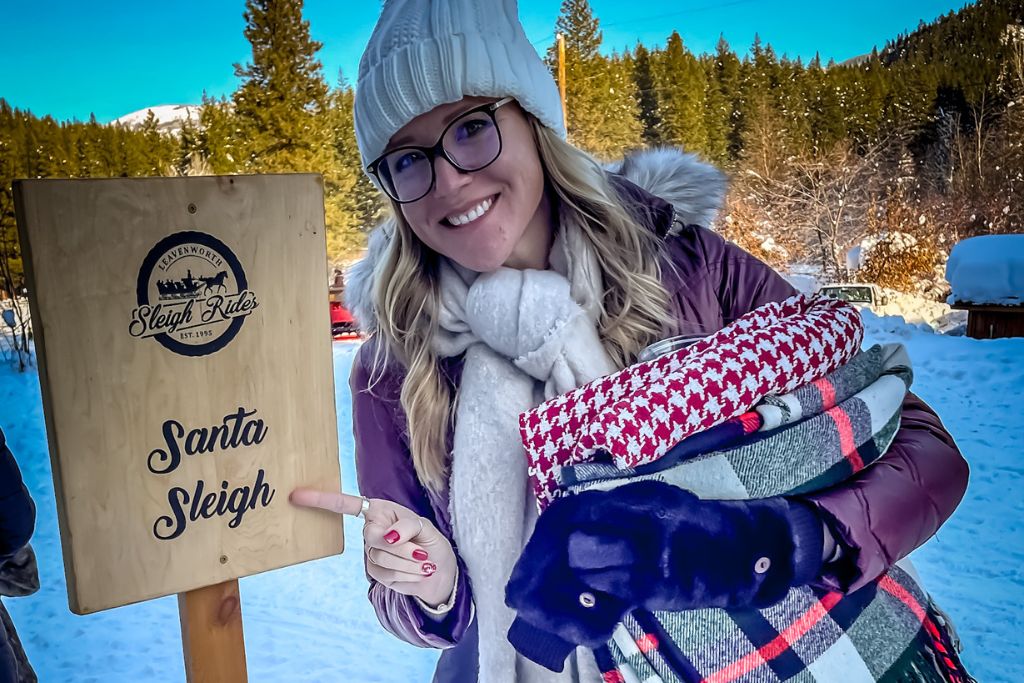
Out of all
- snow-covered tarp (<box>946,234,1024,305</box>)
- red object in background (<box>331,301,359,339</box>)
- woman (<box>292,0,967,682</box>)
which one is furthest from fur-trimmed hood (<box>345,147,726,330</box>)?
snow-covered tarp (<box>946,234,1024,305</box>)

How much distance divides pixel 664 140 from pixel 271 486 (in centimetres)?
117

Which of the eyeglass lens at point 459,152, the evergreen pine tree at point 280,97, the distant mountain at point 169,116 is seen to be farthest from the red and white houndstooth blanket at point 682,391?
the distant mountain at point 169,116

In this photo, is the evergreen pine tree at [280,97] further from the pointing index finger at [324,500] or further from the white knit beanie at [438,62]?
the pointing index finger at [324,500]

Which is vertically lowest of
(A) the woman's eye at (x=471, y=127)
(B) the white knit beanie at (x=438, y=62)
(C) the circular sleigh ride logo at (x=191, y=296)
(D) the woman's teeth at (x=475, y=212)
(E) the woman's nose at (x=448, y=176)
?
(C) the circular sleigh ride logo at (x=191, y=296)

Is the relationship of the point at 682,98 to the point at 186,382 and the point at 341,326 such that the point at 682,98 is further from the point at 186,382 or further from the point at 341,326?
the point at 186,382

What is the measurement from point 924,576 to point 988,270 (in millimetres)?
676

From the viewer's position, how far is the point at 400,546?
0.99 meters

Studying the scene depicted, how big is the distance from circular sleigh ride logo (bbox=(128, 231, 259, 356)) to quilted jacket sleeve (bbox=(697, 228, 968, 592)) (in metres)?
0.73

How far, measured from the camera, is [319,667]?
5.83ft

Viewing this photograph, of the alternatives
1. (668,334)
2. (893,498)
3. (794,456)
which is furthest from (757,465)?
(668,334)

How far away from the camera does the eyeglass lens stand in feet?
3.35

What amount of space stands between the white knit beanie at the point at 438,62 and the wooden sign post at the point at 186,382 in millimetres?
206

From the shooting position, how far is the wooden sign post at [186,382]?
0.76 m

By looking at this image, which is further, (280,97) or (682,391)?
(280,97)
